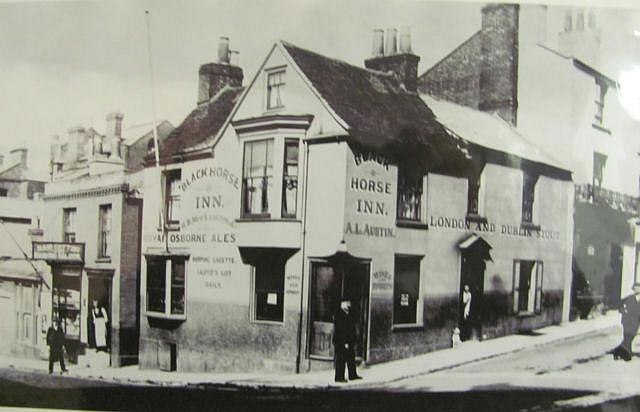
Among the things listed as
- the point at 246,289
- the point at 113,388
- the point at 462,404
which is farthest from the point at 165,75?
the point at 462,404

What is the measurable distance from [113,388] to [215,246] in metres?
1.11

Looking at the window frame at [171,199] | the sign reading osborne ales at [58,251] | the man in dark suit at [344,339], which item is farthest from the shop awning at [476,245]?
the sign reading osborne ales at [58,251]

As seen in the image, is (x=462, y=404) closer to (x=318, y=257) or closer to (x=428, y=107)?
Result: (x=318, y=257)

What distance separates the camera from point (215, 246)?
4.43 m

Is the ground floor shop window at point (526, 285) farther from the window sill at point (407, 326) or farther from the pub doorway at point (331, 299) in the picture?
the pub doorway at point (331, 299)

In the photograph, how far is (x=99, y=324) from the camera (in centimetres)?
467

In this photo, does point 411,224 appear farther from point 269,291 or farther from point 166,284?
point 166,284

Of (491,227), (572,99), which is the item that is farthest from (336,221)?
(572,99)

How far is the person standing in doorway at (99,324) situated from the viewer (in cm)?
466

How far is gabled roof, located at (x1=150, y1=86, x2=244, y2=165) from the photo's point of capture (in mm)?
4410

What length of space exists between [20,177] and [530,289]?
329 cm

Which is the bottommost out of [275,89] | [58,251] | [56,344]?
[56,344]

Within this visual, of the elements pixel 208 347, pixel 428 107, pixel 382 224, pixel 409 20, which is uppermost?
pixel 409 20

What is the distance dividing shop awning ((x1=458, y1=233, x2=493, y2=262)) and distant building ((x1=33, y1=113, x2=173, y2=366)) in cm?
190
